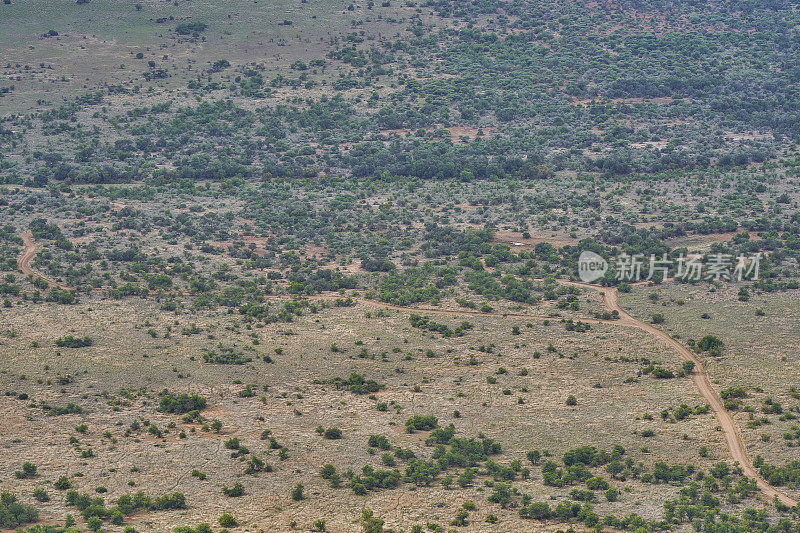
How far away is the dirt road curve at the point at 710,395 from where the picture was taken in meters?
47.7

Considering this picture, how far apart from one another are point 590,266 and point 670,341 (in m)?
16.9

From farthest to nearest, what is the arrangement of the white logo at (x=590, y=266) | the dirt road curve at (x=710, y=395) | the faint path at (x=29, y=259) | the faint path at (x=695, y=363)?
the white logo at (x=590, y=266) < the faint path at (x=29, y=259) < the faint path at (x=695, y=363) < the dirt road curve at (x=710, y=395)

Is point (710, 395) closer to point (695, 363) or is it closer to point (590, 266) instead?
point (695, 363)

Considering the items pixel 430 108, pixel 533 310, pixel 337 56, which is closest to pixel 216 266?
pixel 533 310

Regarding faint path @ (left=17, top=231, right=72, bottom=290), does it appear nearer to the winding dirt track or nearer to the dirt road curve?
the winding dirt track

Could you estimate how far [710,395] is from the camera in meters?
59.3

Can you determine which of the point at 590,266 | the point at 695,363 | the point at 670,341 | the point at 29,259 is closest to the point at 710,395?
the point at 695,363

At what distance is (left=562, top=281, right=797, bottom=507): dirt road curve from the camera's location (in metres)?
47.7

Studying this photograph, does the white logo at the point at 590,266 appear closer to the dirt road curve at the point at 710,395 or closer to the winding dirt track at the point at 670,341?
the winding dirt track at the point at 670,341

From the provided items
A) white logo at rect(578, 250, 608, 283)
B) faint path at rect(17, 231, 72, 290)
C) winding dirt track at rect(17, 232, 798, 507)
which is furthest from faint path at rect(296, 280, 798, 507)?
faint path at rect(17, 231, 72, 290)

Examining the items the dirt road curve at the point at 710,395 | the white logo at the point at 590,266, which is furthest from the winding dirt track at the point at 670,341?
the white logo at the point at 590,266

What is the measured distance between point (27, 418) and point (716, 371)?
133ft

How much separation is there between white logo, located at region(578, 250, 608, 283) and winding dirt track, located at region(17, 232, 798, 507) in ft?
3.69

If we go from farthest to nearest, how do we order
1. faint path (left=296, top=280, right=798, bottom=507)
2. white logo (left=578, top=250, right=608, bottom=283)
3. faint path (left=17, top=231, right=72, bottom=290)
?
white logo (left=578, top=250, right=608, bottom=283), faint path (left=17, top=231, right=72, bottom=290), faint path (left=296, top=280, right=798, bottom=507)
